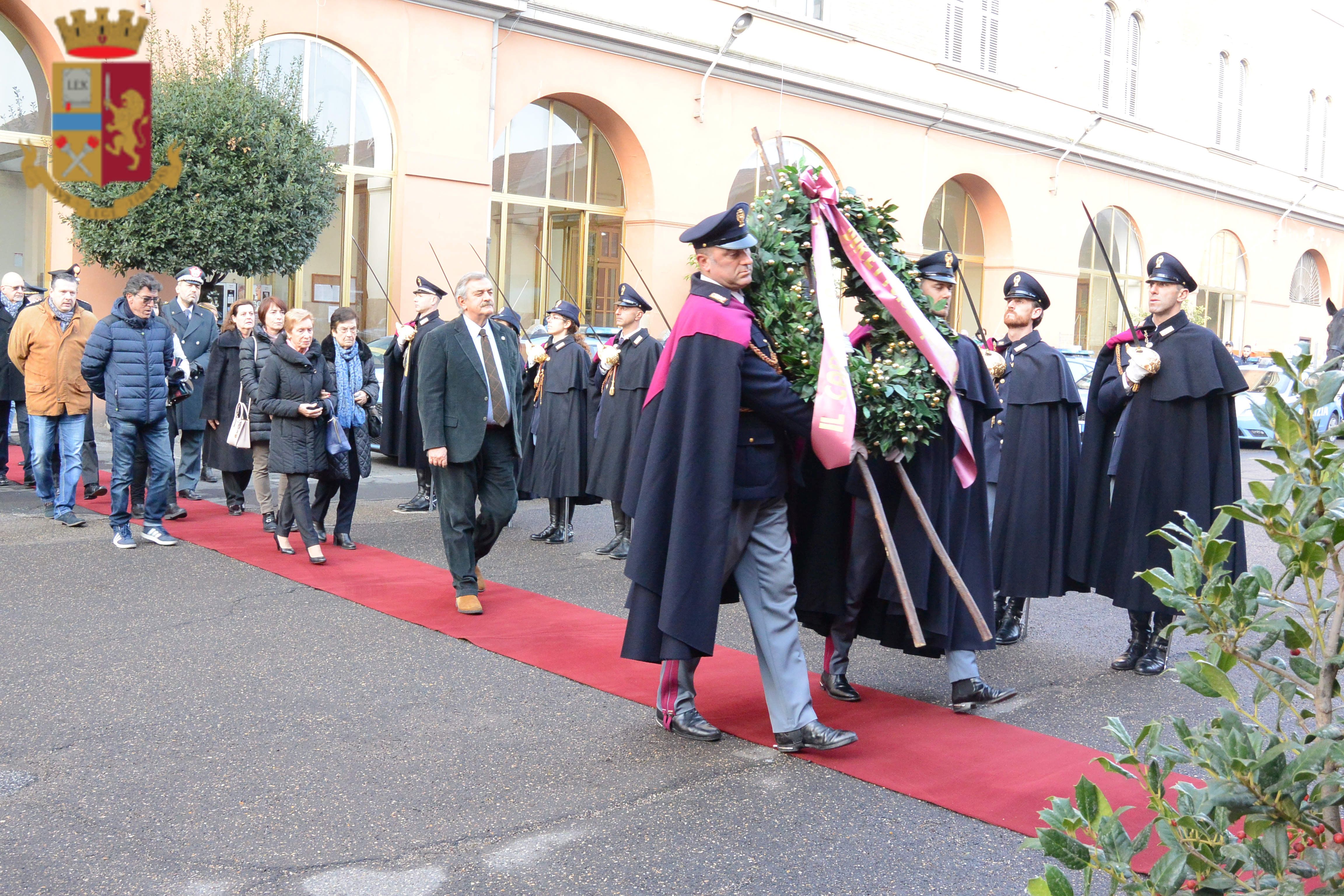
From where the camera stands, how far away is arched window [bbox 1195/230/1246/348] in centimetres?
3259

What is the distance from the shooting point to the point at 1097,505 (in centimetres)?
653

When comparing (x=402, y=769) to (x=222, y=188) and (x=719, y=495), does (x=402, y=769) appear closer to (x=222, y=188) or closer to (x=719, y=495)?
(x=719, y=495)

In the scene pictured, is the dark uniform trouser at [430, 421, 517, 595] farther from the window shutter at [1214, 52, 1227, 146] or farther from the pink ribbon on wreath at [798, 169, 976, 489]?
the window shutter at [1214, 52, 1227, 146]

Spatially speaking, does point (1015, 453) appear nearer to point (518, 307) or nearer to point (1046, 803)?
point (1046, 803)

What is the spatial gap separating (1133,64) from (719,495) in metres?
28.5

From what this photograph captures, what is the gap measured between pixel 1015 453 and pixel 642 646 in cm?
299

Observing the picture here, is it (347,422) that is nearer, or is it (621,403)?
(347,422)

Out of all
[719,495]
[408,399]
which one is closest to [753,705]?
[719,495]

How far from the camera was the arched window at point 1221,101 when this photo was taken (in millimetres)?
32188

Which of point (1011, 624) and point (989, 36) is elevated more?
point (989, 36)

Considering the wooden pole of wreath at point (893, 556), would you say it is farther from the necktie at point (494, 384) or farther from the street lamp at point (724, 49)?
the street lamp at point (724, 49)

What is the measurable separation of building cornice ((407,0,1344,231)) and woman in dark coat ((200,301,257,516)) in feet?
26.2

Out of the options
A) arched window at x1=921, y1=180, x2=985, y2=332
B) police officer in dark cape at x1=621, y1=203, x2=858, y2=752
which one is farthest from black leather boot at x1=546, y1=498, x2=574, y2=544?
arched window at x1=921, y1=180, x2=985, y2=332

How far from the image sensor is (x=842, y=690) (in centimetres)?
554
